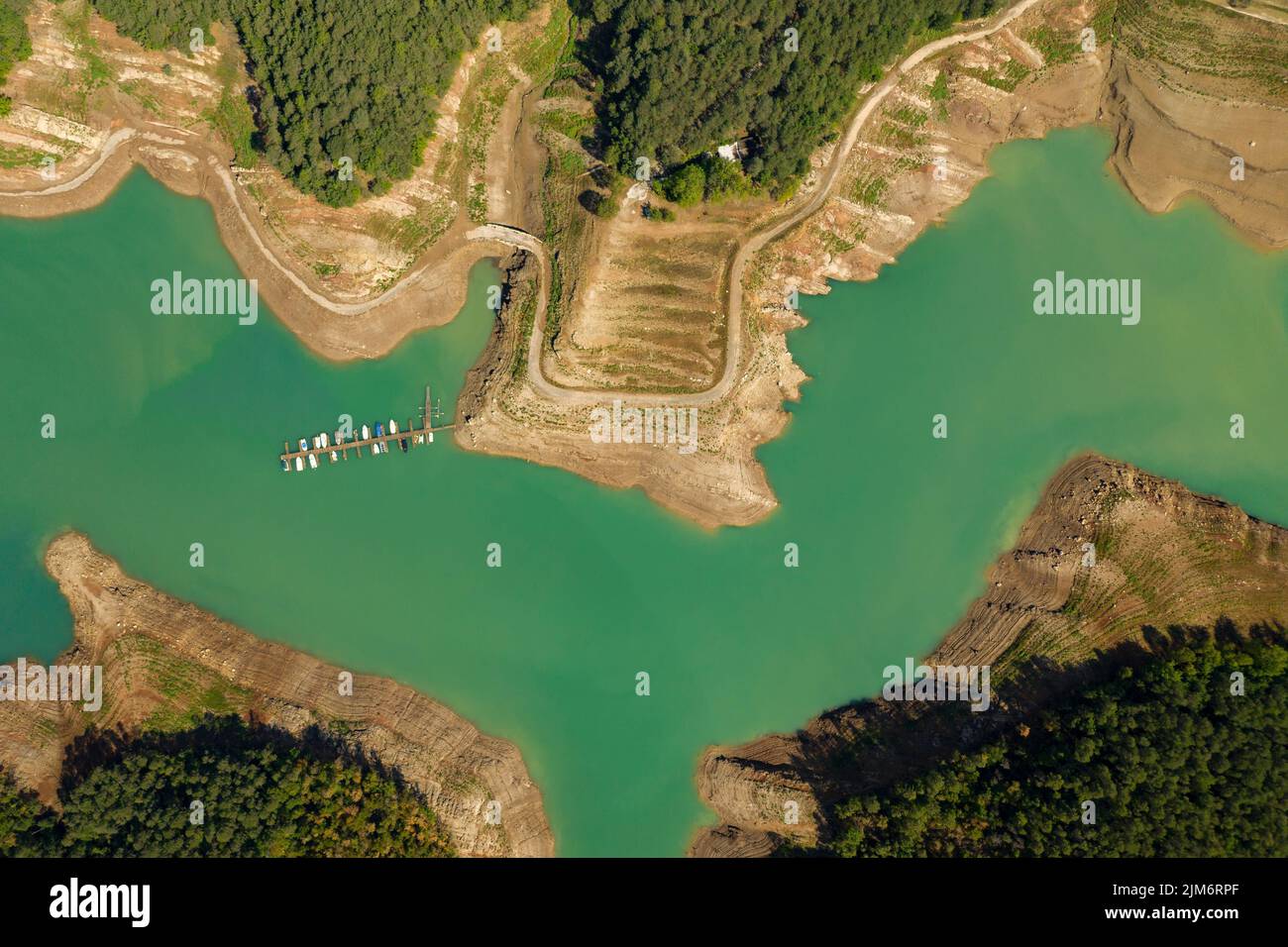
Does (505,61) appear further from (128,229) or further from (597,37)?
(128,229)

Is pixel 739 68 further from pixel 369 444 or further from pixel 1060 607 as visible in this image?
pixel 1060 607

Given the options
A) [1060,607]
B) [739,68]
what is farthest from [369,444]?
[1060,607]

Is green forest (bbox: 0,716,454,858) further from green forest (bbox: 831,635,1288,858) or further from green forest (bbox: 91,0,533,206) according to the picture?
green forest (bbox: 91,0,533,206)

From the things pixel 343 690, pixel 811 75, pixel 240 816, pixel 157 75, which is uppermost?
pixel 157 75

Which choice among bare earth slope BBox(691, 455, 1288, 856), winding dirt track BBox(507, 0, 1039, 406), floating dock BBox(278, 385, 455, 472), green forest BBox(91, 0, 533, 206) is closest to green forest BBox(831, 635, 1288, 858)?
bare earth slope BBox(691, 455, 1288, 856)
